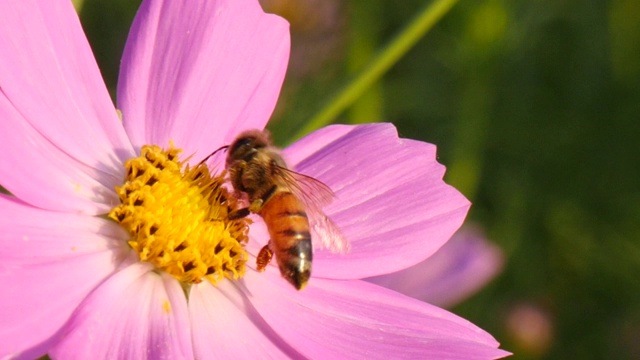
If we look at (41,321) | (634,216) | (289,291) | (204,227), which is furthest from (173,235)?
(634,216)

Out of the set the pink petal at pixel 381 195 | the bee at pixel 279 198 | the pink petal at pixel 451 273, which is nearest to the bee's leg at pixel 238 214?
the bee at pixel 279 198

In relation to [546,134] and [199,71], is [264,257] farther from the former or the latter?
[546,134]

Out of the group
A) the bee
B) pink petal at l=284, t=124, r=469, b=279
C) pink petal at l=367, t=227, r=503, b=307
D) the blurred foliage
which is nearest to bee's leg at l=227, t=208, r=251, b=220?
the bee

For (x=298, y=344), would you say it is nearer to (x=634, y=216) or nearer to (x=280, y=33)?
(x=280, y=33)

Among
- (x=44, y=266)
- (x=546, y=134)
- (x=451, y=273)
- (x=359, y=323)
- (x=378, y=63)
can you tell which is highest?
(x=546, y=134)

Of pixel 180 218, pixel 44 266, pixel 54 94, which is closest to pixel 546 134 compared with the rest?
pixel 180 218

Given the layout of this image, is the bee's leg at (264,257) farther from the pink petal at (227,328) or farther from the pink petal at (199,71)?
the pink petal at (199,71)

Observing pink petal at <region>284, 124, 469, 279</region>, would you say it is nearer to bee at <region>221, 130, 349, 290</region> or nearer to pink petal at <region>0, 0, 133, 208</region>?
bee at <region>221, 130, 349, 290</region>
